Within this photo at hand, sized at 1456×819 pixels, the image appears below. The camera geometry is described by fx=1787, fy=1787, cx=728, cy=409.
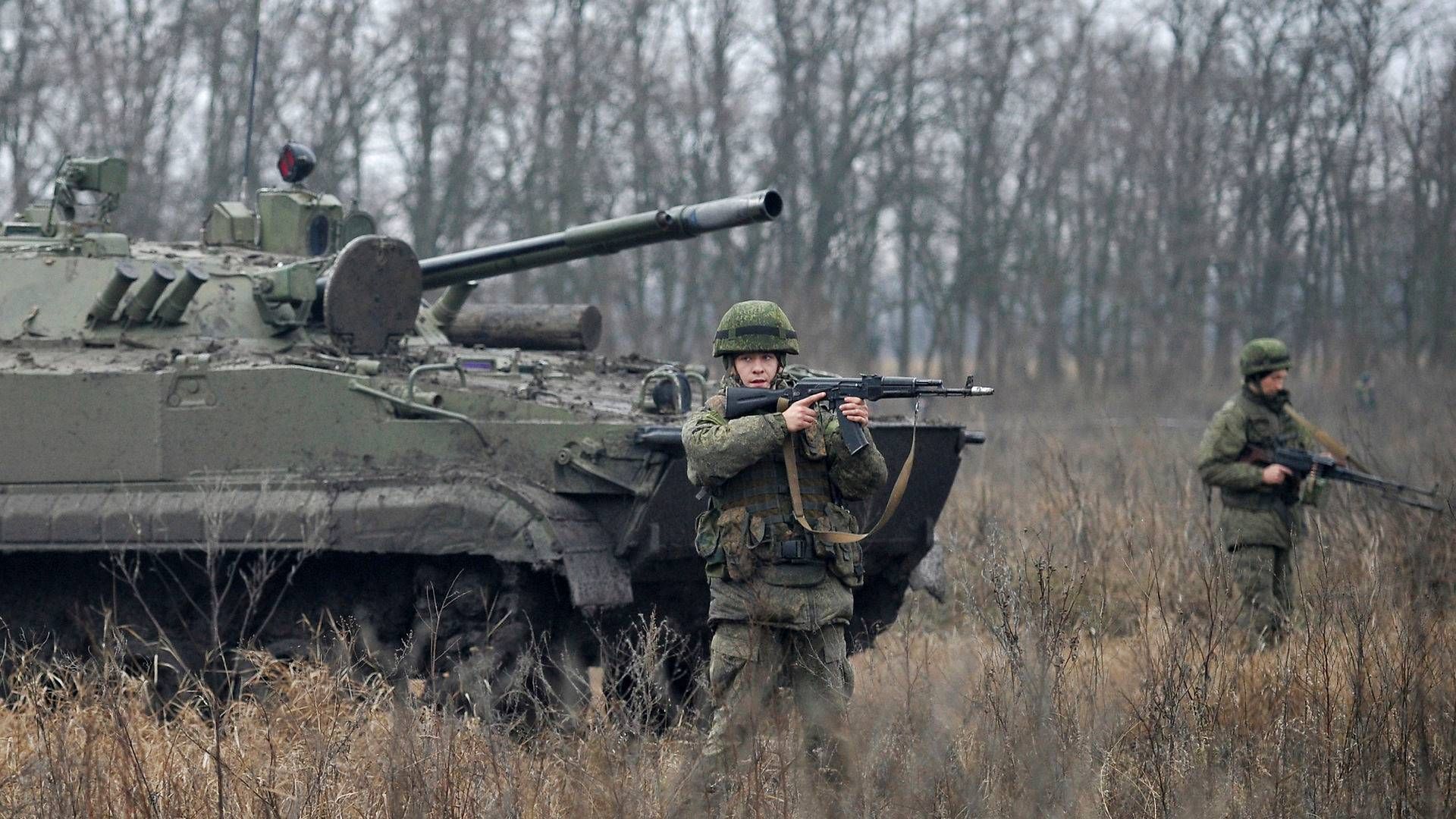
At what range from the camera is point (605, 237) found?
8.45 metres

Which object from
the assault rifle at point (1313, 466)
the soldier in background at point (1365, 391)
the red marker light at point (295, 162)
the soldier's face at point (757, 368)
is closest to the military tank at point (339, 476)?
the red marker light at point (295, 162)

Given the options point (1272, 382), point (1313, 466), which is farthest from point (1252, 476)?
point (1272, 382)

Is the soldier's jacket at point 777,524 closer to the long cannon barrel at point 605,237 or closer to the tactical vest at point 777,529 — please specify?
the tactical vest at point 777,529

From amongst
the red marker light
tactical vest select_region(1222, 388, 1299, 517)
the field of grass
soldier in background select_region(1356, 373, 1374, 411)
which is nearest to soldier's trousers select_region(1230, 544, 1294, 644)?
tactical vest select_region(1222, 388, 1299, 517)

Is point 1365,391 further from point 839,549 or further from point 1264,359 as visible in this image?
point 839,549

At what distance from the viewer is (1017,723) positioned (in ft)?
15.5

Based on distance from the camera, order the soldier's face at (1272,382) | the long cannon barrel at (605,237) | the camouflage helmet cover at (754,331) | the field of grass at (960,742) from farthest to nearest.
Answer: the soldier's face at (1272,382)
the long cannon barrel at (605,237)
the camouflage helmet cover at (754,331)
the field of grass at (960,742)

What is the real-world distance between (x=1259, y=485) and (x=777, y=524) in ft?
12.7

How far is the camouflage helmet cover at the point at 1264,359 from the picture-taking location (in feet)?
28.2

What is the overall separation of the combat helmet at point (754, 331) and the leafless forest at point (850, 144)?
1635 centimetres

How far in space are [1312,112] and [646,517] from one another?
20217 mm

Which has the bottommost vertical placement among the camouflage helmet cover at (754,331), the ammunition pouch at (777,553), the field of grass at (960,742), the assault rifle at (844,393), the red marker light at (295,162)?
the field of grass at (960,742)

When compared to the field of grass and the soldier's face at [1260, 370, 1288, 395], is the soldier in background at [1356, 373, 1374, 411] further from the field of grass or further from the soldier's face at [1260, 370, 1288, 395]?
A: the field of grass

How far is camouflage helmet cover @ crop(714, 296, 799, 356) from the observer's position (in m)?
5.42
